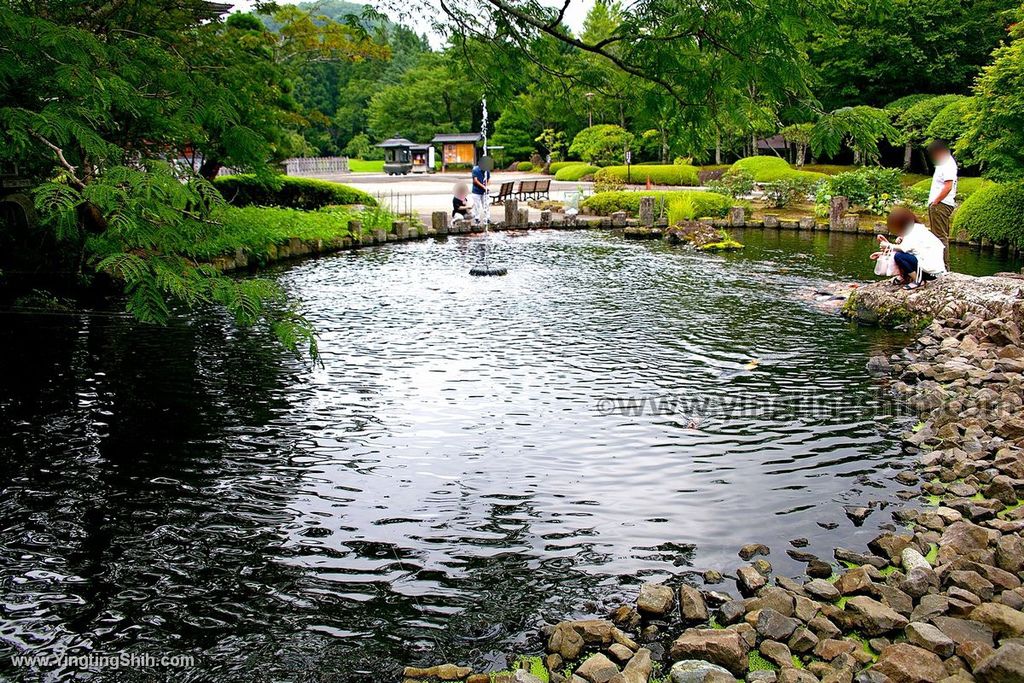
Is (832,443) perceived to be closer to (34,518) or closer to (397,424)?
(397,424)

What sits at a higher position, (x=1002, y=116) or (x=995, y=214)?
(x=1002, y=116)

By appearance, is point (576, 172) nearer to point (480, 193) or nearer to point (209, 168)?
point (480, 193)

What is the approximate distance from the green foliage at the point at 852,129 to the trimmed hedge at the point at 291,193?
2227 cm

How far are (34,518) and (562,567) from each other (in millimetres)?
4126

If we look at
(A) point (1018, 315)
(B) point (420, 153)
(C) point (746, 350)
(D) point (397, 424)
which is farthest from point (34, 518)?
(B) point (420, 153)

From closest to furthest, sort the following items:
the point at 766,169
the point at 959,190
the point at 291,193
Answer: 1. the point at 291,193
2. the point at 959,190
3. the point at 766,169

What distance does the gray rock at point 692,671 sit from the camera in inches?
163

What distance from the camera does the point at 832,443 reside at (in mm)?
7703

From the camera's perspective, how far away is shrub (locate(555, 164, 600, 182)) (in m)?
49.0

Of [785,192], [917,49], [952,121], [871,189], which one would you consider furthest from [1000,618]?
[917,49]

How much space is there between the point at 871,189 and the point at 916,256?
15267 millimetres

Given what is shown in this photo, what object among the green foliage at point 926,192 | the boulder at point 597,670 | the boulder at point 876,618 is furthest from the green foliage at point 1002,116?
the boulder at point 597,670

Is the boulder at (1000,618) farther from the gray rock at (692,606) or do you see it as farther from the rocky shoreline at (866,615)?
the gray rock at (692,606)

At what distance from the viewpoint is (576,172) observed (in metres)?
49.5
